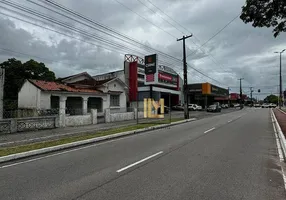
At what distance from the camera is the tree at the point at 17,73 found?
37250mm

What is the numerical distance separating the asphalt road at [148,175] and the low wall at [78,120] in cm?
1027

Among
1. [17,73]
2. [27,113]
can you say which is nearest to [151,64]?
[27,113]

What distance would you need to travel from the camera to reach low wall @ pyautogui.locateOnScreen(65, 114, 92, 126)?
19.1m

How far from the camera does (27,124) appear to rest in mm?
15945

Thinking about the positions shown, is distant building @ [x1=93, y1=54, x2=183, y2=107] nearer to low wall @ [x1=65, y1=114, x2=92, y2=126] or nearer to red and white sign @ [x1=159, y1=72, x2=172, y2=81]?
red and white sign @ [x1=159, y1=72, x2=172, y2=81]

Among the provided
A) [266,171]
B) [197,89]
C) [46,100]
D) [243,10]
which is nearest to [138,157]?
[266,171]

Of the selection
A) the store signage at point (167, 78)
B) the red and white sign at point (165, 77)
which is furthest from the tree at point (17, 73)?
the red and white sign at point (165, 77)

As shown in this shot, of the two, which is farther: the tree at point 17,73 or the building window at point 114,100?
the tree at point 17,73

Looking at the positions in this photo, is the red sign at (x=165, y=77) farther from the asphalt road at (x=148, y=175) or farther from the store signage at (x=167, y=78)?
the asphalt road at (x=148, y=175)

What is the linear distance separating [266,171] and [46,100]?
2078 centimetres

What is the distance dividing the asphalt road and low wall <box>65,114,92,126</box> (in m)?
10.3

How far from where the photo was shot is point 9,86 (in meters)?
37.6

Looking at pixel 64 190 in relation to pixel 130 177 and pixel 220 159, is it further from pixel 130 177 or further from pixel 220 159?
pixel 220 159

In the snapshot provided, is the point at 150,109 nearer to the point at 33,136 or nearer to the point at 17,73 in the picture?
the point at 33,136
